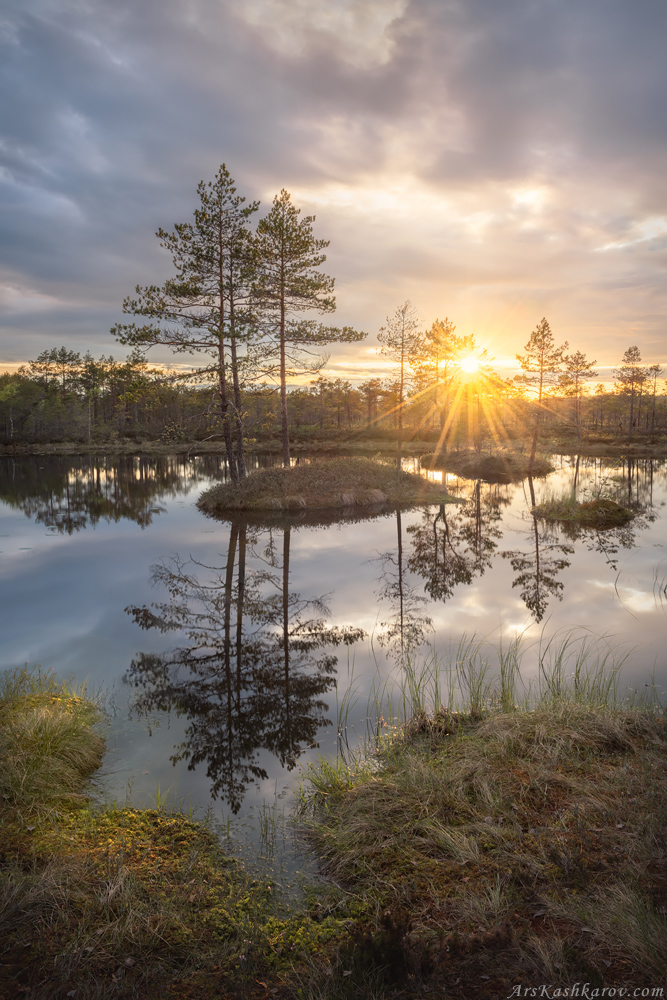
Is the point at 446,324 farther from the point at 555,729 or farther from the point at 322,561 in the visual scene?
the point at 555,729

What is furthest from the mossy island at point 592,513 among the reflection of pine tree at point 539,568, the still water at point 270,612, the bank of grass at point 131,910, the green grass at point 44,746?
the bank of grass at point 131,910

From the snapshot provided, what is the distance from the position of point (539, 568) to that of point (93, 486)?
3230cm

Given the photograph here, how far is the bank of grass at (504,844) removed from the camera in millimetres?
3291

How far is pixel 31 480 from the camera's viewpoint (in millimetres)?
40562

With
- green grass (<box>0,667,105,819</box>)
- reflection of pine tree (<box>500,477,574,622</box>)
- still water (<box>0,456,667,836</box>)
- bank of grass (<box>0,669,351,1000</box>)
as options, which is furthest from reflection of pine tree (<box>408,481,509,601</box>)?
bank of grass (<box>0,669,351,1000</box>)

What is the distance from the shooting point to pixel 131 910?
3.71 metres

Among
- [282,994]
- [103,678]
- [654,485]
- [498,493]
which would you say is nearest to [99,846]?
[282,994]

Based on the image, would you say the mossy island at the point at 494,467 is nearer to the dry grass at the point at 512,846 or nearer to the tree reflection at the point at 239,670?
the tree reflection at the point at 239,670

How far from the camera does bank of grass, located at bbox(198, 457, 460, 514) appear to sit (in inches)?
983

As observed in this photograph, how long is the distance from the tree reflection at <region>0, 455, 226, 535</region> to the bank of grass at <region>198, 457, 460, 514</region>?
4147 millimetres

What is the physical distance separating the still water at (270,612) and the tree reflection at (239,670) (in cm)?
4

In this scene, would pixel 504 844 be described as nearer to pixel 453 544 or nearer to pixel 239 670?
pixel 239 670

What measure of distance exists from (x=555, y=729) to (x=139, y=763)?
16.2ft

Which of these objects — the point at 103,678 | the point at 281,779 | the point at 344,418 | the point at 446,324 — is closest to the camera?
the point at 281,779
